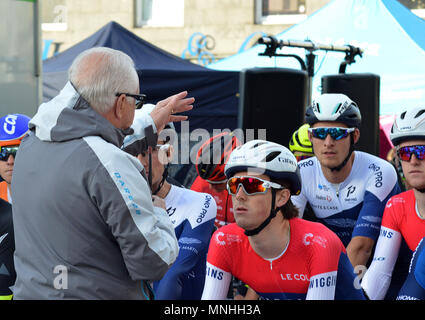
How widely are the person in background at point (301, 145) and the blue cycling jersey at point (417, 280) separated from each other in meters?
3.45

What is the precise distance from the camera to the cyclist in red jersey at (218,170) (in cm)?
588

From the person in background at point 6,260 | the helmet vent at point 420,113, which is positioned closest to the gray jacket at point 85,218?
the person in background at point 6,260

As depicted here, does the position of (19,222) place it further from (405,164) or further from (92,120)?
(405,164)

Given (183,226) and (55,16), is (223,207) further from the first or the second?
Result: (55,16)

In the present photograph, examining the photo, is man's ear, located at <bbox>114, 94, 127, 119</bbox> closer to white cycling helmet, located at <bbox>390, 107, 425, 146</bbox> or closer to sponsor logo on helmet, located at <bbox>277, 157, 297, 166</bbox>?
sponsor logo on helmet, located at <bbox>277, 157, 297, 166</bbox>

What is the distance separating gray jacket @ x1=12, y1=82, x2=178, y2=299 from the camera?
9.24 feet

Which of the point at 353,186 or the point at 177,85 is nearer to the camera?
the point at 353,186

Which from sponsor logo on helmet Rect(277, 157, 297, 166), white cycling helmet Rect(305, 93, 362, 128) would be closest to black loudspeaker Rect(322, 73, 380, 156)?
white cycling helmet Rect(305, 93, 362, 128)

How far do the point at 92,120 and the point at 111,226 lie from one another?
46 cm

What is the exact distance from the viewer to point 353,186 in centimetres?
571

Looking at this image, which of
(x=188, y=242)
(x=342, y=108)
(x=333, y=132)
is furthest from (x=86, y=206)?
(x=342, y=108)

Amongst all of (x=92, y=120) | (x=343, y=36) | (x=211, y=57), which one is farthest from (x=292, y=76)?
(x=211, y=57)

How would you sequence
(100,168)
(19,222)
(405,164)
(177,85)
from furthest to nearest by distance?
1. (177,85)
2. (405,164)
3. (19,222)
4. (100,168)

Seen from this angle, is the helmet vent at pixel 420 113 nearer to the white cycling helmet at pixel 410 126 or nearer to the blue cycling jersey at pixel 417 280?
the white cycling helmet at pixel 410 126
